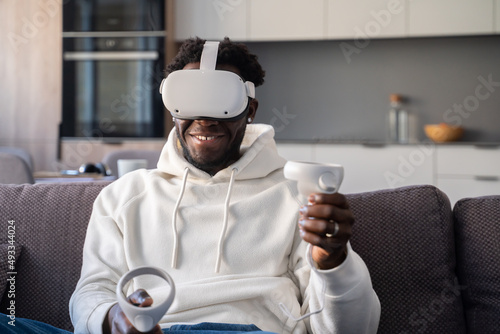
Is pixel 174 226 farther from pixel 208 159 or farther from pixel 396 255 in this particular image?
pixel 396 255

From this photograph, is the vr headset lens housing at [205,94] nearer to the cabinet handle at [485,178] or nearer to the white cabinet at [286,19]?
the cabinet handle at [485,178]

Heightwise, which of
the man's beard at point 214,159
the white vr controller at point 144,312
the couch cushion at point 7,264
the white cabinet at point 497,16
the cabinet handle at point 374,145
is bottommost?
the couch cushion at point 7,264

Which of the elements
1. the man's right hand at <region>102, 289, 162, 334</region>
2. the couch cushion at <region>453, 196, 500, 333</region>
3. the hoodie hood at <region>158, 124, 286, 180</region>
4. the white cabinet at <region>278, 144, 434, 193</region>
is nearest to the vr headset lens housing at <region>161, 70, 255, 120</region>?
the hoodie hood at <region>158, 124, 286, 180</region>

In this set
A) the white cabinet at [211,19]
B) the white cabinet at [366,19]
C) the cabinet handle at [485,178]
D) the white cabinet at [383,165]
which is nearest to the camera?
the cabinet handle at [485,178]

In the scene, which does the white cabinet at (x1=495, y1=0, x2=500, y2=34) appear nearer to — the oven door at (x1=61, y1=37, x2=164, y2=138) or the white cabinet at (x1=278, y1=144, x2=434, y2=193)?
the white cabinet at (x1=278, y1=144, x2=434, y2=193)

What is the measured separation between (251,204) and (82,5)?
389 cm

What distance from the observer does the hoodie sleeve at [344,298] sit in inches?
44.4

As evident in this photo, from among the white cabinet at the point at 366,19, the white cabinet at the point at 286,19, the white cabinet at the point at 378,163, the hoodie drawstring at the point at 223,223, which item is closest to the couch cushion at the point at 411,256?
the hoodie drawstring at the point at 223,223

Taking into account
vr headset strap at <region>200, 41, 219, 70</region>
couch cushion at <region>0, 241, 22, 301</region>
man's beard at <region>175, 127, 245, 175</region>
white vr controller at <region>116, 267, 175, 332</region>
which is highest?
vr headset strap at <region>200, 41, 219, 70</region>

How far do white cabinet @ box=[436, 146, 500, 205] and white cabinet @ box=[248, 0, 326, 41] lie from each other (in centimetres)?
135

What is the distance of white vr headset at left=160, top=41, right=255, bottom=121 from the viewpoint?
4.75 feet

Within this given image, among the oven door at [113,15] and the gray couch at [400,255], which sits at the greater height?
the oven door at [113,15]

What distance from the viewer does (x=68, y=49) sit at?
4.88 meters

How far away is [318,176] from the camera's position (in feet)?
3.36
